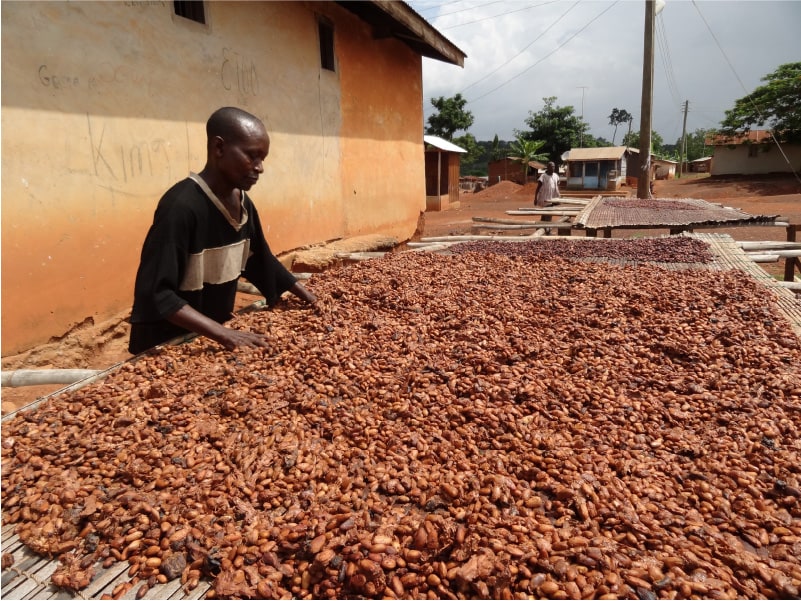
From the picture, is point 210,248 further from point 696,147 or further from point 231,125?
point 696,147

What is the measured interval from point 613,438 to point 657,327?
1.04 m

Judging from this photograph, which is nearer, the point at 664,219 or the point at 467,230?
the point at 664,219

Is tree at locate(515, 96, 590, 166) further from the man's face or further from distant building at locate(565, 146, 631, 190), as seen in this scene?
the man's face

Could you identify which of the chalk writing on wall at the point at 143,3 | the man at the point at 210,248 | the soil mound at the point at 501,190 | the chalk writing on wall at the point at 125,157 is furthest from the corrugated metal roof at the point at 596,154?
the man at the point at 210,248

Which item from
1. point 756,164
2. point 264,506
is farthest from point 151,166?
point 756,164

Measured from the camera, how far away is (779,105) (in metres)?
23.6

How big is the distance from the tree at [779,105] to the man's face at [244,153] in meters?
29.5

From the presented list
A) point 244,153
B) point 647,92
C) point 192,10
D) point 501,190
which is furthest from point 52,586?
point 501,190

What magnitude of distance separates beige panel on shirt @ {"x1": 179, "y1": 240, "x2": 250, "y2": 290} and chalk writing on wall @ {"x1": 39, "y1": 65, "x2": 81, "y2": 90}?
202 cm

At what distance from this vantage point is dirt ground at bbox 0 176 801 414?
356 centimetres

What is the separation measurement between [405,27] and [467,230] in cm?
603

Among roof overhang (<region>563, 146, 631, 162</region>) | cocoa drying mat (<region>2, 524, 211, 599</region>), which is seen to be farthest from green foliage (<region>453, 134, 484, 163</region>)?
cocoa drying mat (<region>2, 524, 211, 599</region>)

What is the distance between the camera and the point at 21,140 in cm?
311

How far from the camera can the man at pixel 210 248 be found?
2021mm
